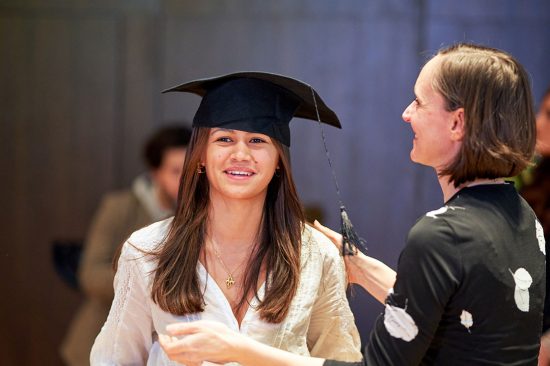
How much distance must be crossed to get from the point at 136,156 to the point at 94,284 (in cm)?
86

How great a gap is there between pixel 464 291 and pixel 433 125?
356mm

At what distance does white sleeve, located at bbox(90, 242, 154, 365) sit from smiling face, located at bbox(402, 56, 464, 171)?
0.77m

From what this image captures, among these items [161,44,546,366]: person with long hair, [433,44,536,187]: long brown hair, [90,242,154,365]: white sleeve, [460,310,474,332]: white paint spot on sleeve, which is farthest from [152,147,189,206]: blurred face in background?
[460,310,474,332]: white paint spot on sleeve

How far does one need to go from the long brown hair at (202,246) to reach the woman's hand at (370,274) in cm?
15

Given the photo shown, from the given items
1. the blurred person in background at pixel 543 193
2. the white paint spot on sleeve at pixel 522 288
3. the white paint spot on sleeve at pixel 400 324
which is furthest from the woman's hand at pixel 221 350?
the blurred person in background at pixel 543 193

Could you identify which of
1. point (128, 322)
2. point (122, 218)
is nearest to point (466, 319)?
point (128, 322)

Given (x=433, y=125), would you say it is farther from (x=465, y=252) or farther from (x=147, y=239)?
(x=147, y=239)

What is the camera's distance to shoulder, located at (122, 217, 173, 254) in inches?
90.7

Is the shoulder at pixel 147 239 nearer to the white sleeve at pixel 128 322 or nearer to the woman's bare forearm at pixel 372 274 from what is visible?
the white sleeve at pixel 128 322

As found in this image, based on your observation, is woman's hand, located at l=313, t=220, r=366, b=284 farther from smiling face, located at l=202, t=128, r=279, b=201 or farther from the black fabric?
the black fabric

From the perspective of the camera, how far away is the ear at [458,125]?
1853 mm

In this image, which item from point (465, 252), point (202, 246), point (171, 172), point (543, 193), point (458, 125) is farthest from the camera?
point (171, 172)

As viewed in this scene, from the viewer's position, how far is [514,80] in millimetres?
1854

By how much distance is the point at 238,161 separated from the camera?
87.7 inches
